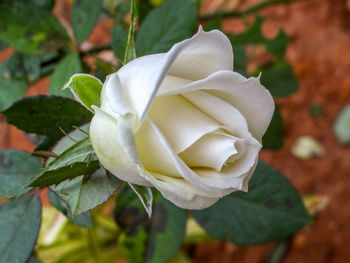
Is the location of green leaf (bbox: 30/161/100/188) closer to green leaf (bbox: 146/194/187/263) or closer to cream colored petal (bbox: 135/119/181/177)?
cream colored petal (bbox: 135/119/181/177)

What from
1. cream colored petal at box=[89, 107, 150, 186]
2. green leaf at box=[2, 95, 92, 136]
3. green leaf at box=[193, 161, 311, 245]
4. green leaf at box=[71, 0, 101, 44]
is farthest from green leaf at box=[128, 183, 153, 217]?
green leaf at box=[71, 0, 101, 44]

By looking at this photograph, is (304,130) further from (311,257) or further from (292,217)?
(292,217)

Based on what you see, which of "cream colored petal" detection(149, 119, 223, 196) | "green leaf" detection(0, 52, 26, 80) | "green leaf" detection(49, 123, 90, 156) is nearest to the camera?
"cream colored petal" detection(149, 119, 223, 196)

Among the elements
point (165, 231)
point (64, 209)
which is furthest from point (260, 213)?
point (64, 209)

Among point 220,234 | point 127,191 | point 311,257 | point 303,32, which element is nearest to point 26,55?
point 127,191

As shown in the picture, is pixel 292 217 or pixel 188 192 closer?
pixel 188 192
